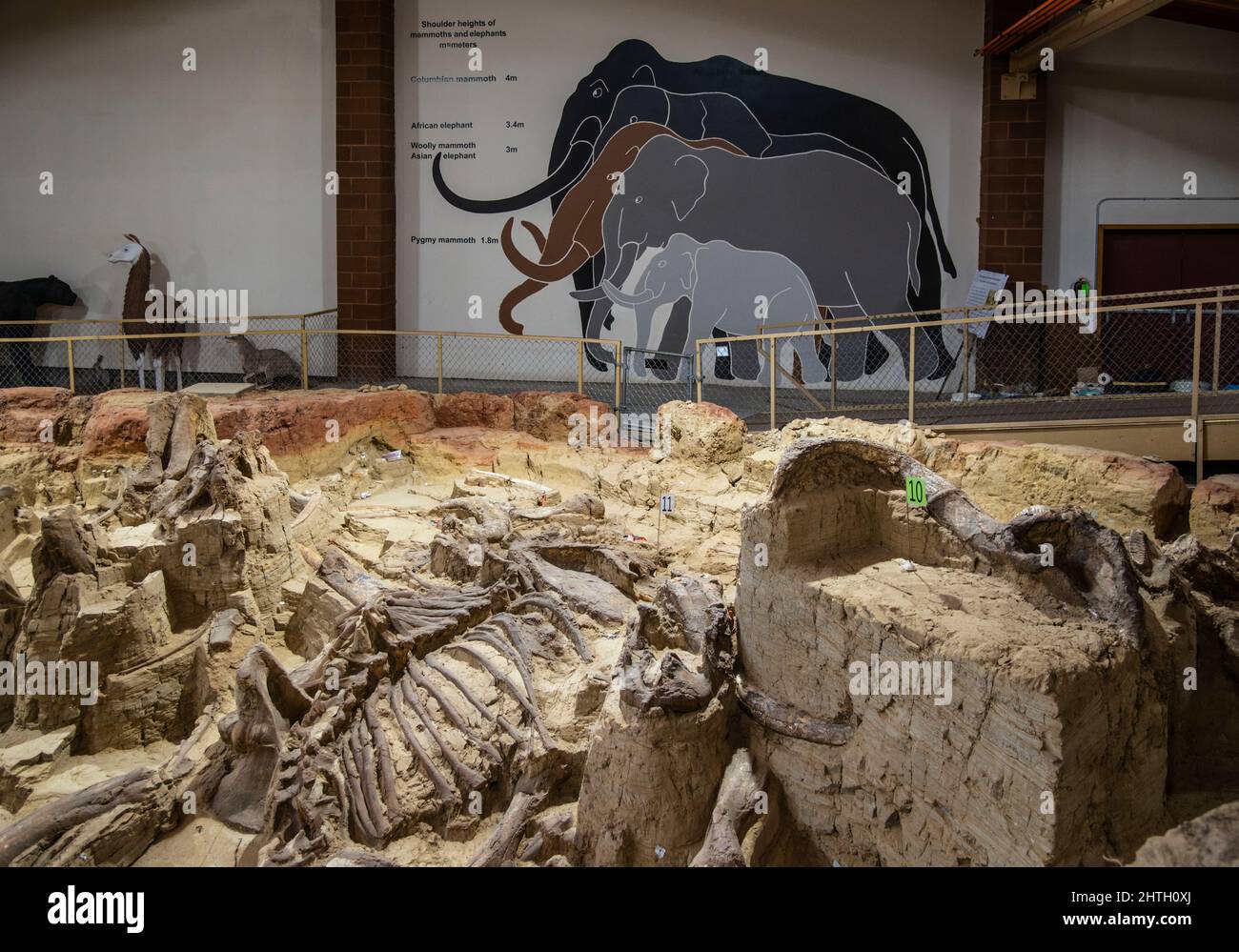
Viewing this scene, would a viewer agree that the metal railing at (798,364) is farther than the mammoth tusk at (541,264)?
No

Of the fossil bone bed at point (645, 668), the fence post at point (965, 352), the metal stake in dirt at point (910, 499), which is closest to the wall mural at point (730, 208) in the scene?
the fence post at point (965, 352)

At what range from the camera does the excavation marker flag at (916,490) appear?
4.11 meters

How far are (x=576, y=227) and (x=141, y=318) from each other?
18.6ft

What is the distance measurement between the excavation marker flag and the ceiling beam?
7.86 metres

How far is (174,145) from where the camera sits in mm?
13945

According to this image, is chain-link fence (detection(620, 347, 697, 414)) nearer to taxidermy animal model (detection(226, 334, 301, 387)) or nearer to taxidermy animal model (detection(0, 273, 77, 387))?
taxidermy animal model (detection(226, 334, 301, 387))

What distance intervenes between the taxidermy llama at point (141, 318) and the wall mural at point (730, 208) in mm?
3939

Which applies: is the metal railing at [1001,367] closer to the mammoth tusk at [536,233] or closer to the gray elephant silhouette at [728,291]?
the gray elephant silhouette at [728,291]

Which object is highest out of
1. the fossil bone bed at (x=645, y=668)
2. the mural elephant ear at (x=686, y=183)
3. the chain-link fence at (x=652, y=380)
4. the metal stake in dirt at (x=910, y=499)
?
the mural elephant ear at (x=686, y=183)

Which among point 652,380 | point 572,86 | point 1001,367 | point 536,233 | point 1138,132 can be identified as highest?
point 572,86

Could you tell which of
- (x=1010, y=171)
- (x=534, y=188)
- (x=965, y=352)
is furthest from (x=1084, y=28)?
(x=534, y=188)

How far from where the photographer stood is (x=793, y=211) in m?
12.8

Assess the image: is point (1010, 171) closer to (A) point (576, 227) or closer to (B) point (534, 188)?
(A) point (576, 227)
